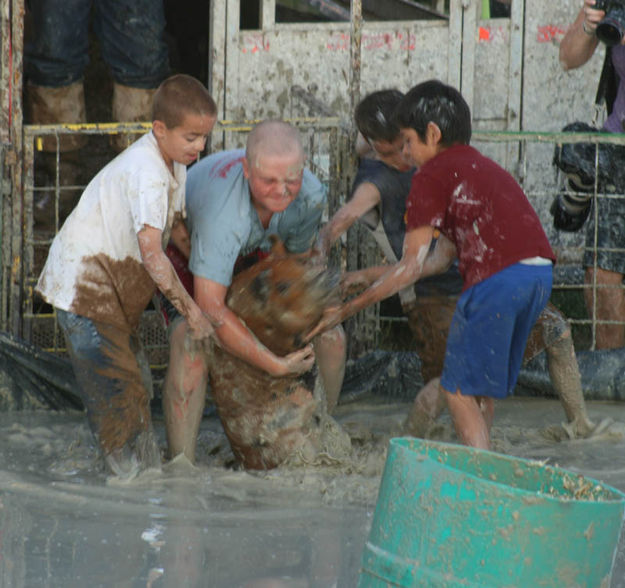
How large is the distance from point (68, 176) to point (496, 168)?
4012 millimetres

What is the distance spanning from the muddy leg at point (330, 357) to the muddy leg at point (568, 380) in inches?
38.4

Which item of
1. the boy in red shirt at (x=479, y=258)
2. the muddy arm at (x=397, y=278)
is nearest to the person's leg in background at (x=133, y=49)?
the muddy arm at (x=397, y=278)

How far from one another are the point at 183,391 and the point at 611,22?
10.2ft

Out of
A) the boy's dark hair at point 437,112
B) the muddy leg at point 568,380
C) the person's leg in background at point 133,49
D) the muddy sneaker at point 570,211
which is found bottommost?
the muddy leg at point 568,380

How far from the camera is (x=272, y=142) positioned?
434 centimetres

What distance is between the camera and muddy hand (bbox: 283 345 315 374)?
4.43 metres

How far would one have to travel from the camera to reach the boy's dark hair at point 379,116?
5.11 metres

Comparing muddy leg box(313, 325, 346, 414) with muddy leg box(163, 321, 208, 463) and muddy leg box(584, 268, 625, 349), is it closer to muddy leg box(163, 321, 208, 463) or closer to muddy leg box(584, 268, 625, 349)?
muddy leg box(163, 321, 208, 463)

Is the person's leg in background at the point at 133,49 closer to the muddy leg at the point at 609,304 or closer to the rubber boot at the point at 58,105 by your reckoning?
the rubber boot at the point at 58,105

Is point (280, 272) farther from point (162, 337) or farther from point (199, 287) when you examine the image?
point (162, 337)

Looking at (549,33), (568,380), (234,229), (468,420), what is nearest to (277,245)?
(234,229)

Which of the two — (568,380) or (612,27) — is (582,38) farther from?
(568,380)

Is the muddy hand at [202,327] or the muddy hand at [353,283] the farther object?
the muddy hand at [353,283]

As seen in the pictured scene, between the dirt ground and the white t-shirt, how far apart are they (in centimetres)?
71
